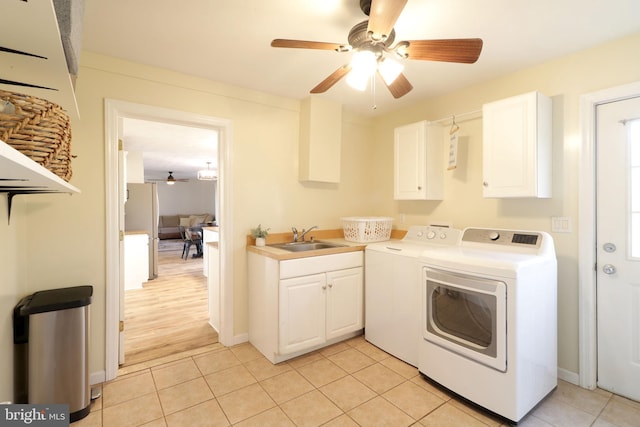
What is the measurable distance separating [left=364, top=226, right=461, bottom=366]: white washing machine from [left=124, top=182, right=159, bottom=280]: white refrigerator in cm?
412

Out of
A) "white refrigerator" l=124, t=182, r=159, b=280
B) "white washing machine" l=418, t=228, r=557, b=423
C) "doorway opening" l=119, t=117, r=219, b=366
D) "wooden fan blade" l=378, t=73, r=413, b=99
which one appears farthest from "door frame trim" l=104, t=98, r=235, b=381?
"white refrigerator" l=124, t=182, r=159, b=280

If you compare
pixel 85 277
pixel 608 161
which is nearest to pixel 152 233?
pixel 85 277

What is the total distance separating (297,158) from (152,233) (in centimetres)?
354

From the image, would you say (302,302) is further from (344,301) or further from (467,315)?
(467,315)

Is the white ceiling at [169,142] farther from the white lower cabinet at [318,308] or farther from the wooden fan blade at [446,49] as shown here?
the wooden fan blade at [446,49]

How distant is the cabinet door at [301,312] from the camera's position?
2.42 meters

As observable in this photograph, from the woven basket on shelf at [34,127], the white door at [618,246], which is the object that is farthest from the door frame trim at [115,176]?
the white door at [618,246]

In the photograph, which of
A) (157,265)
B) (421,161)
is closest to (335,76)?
(421,161)

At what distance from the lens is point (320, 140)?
10.2 feet

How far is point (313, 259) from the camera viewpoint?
2.55 metres

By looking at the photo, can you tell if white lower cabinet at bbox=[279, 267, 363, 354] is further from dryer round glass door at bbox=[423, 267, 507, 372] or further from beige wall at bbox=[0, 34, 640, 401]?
dryer round glass door at bbox=[423, 267, 507, 372]

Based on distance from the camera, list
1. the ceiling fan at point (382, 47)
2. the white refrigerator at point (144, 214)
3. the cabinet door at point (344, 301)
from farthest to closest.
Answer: the white refrigerator at point (144, 214) → the cabinet door at point (344, 301) → the ceiling fan at point (382, 47)

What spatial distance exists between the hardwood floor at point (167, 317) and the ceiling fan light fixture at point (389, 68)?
2686 millimetres

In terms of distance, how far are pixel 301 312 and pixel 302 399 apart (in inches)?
25.5
